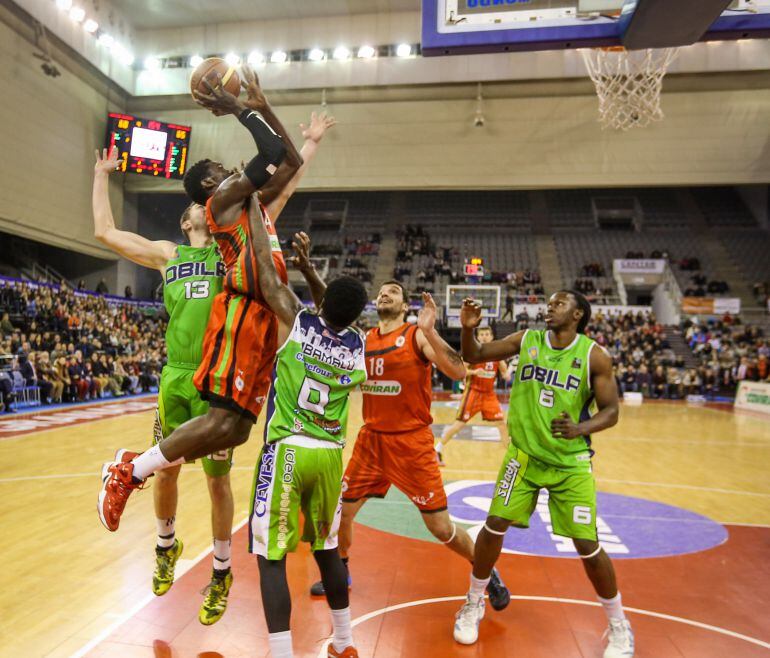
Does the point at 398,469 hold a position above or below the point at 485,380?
below

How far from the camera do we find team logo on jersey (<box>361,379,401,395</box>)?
389 cm

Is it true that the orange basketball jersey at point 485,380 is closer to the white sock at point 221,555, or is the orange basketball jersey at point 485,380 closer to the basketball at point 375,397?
the basketball at point 375,397

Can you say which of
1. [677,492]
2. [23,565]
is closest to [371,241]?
[677,492]

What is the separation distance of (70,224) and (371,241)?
50.3ft

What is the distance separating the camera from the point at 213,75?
3.29 meters

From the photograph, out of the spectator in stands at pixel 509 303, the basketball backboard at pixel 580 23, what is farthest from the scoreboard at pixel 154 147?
the basketball backboard at pixel 580 23

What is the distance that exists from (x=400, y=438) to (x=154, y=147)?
21565 millimetres

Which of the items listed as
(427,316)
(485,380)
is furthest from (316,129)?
(485,380)

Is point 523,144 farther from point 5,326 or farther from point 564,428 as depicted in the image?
point 564,428

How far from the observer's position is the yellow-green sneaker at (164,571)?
3604mm

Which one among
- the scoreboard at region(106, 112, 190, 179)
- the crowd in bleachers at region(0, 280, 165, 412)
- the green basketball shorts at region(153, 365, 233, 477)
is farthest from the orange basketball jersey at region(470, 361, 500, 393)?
the scoreboard at region(106, 112, 190, 179)

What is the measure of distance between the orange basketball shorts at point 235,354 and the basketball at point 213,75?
4.00ft

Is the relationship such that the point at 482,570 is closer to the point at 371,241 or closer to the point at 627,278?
the point at 627,278

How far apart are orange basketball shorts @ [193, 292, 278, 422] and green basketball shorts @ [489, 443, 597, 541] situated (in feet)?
5.16
